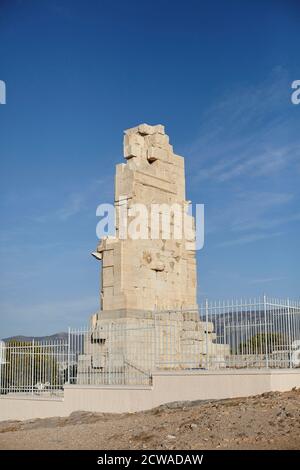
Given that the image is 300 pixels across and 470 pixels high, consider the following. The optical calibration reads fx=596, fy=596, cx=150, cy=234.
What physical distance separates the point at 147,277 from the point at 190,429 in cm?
804

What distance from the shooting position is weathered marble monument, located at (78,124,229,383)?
54.4 feet

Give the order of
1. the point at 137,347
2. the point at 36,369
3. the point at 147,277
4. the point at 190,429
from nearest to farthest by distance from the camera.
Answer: the point at 190,429 < the point at 137,347 < the point at 36,369 < the point at 147,277

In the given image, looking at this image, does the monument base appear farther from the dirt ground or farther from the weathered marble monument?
the dirt ground

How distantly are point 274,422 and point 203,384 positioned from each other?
11.5ft

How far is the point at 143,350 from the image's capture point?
16.7 m

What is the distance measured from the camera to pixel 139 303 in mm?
17672

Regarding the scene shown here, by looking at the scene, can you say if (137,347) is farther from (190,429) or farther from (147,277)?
(190,429)

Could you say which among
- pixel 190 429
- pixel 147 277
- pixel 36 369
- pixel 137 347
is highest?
pixel 147 277

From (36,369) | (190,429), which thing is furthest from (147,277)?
(190,429)

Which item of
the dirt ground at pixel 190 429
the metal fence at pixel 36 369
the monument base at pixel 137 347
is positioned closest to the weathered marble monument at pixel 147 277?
the monument base at pixel 137 347

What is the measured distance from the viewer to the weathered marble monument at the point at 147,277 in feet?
54.4

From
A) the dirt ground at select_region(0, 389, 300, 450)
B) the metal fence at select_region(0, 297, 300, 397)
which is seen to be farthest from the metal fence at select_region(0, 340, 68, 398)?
the dirt ground at select_region(0, 389, 300, 450)

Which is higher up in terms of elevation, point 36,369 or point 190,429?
point 36,369
